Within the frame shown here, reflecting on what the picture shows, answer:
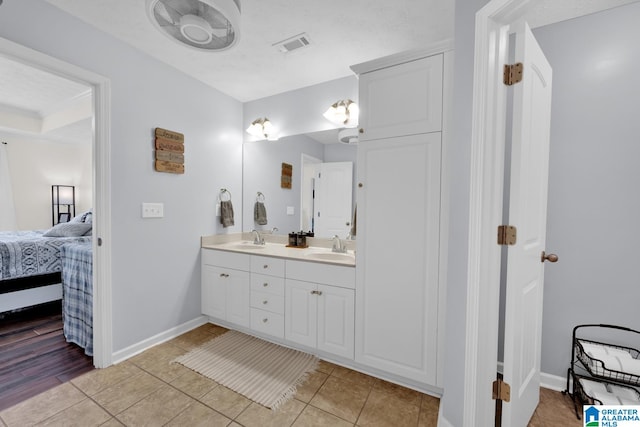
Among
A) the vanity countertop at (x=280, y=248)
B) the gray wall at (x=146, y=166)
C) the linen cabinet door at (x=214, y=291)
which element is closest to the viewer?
the gray wall at (x=146, y=166)

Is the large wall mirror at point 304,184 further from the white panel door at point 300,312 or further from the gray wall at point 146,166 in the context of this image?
the white panel door at point 300,312

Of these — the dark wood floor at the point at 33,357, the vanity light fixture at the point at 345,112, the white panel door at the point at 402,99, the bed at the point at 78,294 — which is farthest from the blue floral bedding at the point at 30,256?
the white panel door at the point at 402,99

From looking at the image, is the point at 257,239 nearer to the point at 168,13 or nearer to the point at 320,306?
the point at 320,306

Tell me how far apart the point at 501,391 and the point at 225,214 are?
2.58 meters

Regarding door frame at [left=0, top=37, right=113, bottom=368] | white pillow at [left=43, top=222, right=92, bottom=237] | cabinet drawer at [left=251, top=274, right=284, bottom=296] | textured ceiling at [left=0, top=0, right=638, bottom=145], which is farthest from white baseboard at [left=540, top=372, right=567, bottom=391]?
white pillow at [left=43, top=222, right=92, bottom=237]

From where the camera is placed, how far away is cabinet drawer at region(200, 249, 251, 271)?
2348 millimetres

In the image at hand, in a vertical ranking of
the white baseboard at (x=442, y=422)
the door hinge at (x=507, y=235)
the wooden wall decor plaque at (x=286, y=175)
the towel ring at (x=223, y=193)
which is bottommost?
the white baseboard at (x=442, y=422)

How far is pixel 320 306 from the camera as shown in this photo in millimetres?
1957

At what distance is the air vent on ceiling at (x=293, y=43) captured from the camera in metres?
1.89

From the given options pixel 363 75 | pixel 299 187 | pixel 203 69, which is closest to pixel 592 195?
pixel 363 75

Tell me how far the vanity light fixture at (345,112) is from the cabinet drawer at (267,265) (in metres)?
1.33

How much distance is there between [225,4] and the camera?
1232 millimetres

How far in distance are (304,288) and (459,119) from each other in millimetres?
1508

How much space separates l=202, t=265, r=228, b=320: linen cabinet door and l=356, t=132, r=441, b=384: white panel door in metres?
1.36
